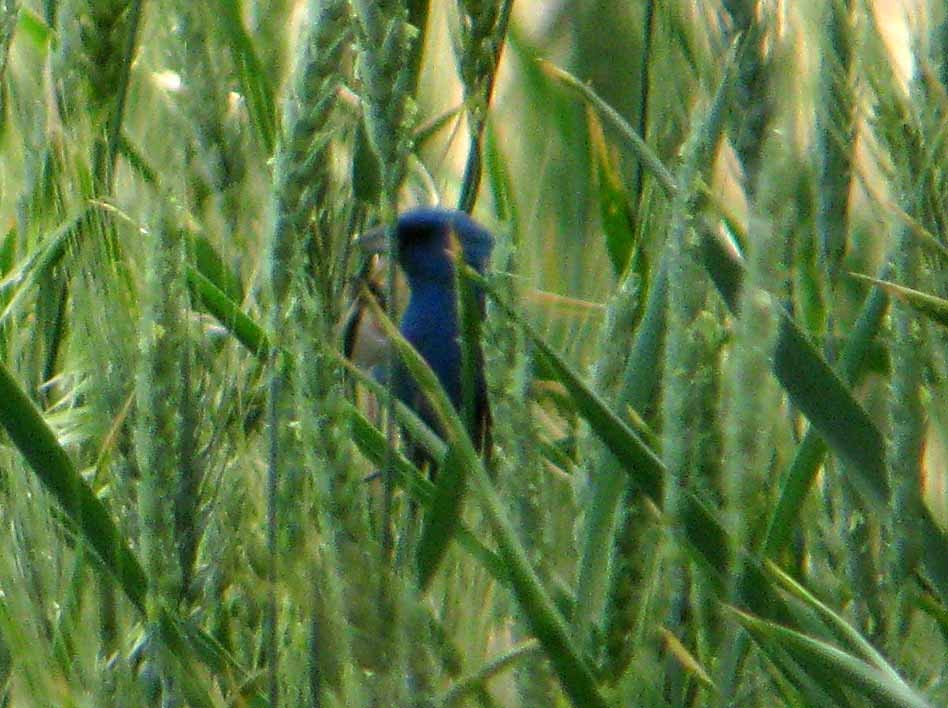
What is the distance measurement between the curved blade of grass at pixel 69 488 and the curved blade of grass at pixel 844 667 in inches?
6.6

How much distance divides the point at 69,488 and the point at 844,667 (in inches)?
8.2

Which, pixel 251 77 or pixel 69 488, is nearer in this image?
pixel 69 488

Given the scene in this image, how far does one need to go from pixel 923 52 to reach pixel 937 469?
134 mm

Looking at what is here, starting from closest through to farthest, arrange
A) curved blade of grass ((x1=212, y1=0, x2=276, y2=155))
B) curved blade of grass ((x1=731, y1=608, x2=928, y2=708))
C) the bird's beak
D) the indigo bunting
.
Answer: curved blade of grass ((x1=731, y1=608, x2=928, y2=708)), the bird's beak, curved blade of grass ((x1=212, y1=0, x2=276, y2=155)), the indigo bunting

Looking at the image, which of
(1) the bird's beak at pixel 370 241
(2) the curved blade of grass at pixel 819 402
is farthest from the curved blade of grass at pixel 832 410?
(1) the bird's beak at pixel 370 241

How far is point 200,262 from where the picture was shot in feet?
1.73

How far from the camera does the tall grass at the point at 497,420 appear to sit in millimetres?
341

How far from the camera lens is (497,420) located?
367 mm

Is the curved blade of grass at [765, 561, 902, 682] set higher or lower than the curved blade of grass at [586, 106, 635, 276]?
lower

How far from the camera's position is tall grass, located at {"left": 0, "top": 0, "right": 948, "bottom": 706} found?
13.4 inches

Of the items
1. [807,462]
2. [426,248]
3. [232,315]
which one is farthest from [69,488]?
[426,248]

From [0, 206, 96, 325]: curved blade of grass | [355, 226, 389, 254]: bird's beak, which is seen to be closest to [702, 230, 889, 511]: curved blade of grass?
[355, 226, 389, 254]: bird's beak

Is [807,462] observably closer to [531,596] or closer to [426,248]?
[531,596]

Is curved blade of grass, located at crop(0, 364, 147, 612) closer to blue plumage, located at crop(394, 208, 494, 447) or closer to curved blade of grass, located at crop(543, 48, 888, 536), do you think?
curved blade of grass, located at crop(543, 48, 888, 536)
